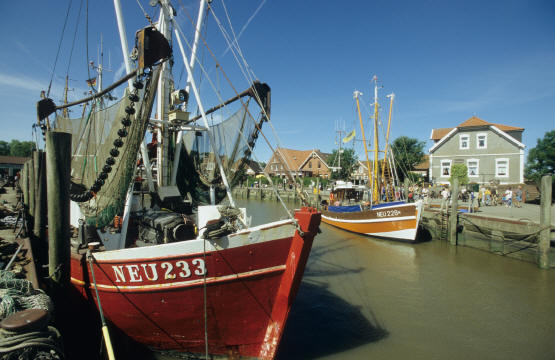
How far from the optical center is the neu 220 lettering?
15.2ft

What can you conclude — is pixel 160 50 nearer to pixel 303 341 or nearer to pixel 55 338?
pixel 55 338

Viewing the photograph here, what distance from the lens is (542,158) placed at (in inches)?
1533

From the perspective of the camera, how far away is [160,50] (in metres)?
5.38

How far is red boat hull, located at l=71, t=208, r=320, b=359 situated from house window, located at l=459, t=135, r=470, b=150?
107 ft

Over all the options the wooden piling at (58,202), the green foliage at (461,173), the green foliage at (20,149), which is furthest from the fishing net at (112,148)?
the green foliage at (20,149)

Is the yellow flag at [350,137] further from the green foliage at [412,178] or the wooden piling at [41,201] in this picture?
the wooden piling at [41,201]

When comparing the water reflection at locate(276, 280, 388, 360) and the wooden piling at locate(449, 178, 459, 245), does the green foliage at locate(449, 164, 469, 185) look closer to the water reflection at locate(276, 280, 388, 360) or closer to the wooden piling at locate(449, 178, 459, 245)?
the wooden piling at locate(449, 178, 459, 245)

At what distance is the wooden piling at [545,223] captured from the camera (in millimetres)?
11281

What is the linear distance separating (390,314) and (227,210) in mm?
5954

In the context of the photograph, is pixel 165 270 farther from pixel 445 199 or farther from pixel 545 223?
pixel 445 199

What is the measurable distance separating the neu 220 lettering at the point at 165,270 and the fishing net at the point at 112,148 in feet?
5.07

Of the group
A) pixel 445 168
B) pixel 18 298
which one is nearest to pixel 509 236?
pixel 18 298

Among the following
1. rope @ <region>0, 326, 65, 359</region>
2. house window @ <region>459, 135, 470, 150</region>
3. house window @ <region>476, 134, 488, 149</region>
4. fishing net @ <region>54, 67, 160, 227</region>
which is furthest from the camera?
house window @ <region>459, 135, 470, 150</region>

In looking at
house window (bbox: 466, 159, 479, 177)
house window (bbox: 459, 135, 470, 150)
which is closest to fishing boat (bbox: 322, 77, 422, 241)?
house window (bbox: 466, 159, 479, 177)
